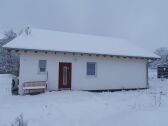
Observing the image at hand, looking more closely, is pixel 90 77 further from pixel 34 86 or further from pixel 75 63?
pixel 34 86

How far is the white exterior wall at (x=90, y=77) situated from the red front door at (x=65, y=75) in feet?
0.92

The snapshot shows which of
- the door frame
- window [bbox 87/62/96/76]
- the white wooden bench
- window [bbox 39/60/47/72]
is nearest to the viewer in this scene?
the white wooden bench

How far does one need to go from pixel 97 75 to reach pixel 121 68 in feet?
7.71

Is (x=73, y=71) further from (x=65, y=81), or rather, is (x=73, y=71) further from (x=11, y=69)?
(x=11, y=69)

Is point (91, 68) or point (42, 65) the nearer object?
point (42, 65)

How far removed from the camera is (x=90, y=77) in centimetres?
1633

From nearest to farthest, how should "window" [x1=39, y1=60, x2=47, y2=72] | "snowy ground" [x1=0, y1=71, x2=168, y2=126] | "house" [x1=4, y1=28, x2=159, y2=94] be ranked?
"snowy ground" [x1=0, y1=71, x2=168, y2=126]
"house" [x1=4, y1=28, x2=159, y2=94]
"window" [x1=39, y1=60, x2=47, y2=72]

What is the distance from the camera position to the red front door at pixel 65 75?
15.6 meters

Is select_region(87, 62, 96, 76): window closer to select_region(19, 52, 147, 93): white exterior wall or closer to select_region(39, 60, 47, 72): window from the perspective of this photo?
select_region(19, 52, 147, 93): white exterior wall

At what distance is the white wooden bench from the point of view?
13.9 meters

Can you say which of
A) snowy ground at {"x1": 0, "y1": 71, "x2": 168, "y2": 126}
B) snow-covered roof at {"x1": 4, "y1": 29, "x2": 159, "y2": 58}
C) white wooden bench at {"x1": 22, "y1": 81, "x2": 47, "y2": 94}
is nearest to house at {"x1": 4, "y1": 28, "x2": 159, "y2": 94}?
snow-covered roof at {"x1": 4, "y1": 29, "x2": 159, "y2": 58}

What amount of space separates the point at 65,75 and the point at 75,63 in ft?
3.85

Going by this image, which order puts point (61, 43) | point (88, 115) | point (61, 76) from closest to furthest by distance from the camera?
point (88, 115), point (61, 76), point (61, 43)

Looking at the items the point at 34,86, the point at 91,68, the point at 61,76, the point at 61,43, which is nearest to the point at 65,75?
the point at 61,76
